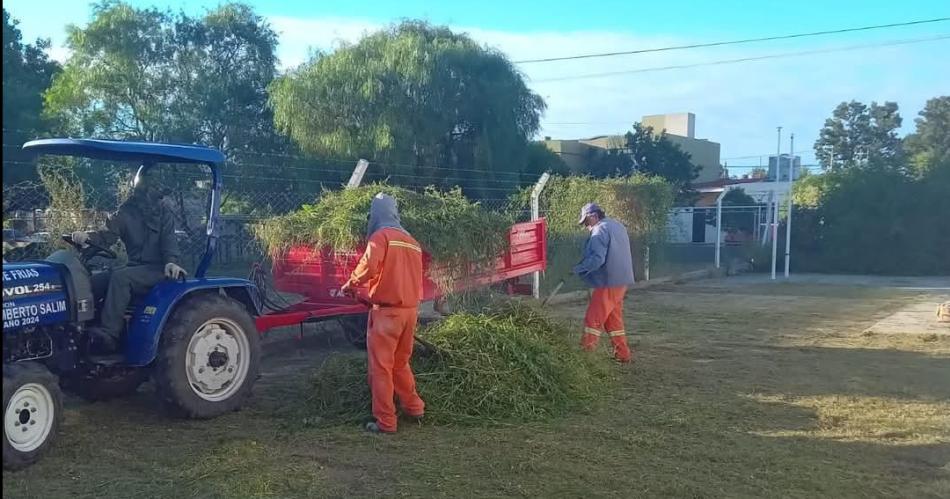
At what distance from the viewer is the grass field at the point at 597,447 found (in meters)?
4.55

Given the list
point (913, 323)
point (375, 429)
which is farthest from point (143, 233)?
point (913, 323)

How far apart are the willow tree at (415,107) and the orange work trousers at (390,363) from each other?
12.7 metres

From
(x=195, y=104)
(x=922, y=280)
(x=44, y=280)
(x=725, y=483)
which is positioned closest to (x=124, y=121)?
(x=195, y=104)

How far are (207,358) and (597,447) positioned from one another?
2887mm

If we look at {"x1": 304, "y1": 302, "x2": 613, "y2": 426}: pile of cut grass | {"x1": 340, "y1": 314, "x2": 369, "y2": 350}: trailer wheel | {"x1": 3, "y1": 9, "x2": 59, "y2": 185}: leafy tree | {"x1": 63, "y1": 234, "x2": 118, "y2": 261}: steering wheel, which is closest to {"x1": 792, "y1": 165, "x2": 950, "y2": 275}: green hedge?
{"x1": 340, "y1": 314, "x2": 369, "y2": 350}: trailer wheel

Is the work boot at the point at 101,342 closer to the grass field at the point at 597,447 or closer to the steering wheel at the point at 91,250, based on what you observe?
the grass field at the point at 597,447

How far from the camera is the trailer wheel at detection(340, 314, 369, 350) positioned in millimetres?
8445

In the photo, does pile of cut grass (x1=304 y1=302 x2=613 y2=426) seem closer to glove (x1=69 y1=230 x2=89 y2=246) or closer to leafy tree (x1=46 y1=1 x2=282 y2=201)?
glove (x1=69 y1=230 x2=89 y2=246)

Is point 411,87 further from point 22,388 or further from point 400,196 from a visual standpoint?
point 22,388

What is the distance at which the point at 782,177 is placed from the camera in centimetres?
2223

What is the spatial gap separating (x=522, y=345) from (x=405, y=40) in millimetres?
15818

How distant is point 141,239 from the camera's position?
19.4ft

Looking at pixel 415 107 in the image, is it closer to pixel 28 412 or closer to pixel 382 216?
pixel 382 216

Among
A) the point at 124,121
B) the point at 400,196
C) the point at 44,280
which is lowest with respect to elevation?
the point at 44,280
